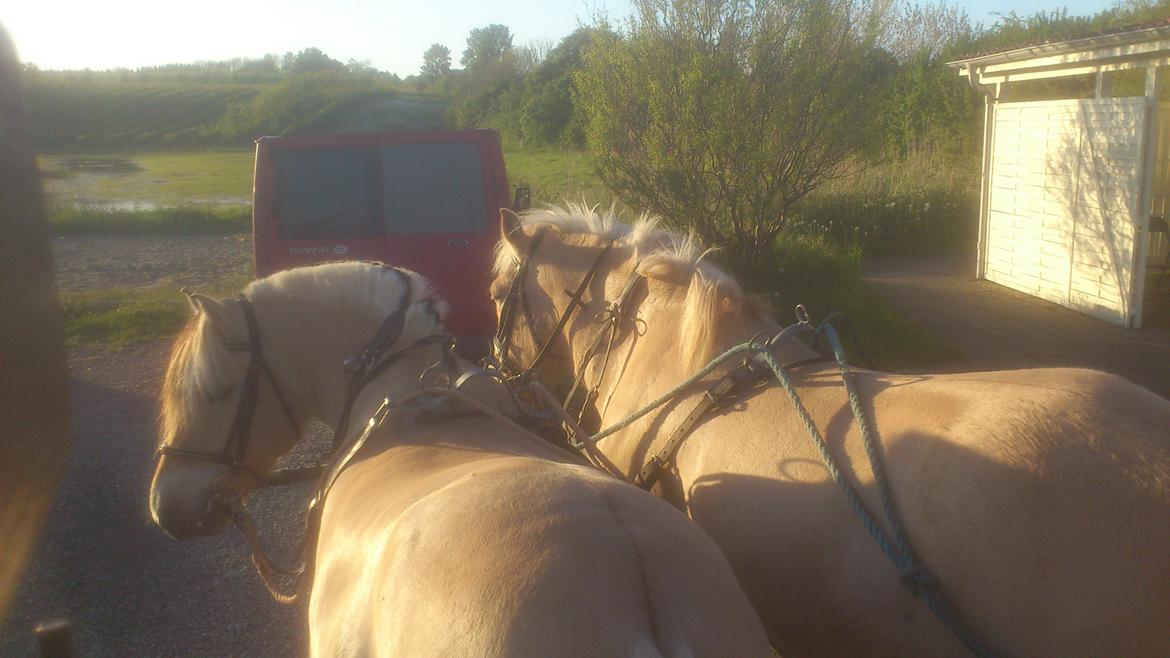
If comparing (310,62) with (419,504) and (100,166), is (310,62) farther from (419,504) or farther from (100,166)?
(419,504)

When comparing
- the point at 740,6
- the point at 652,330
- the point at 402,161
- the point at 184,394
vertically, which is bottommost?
the point at 184,394

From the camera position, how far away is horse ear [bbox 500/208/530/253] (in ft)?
12.3

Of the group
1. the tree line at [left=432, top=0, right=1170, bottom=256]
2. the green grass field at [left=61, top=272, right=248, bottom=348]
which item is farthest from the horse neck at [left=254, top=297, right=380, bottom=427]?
the green grass field at [left=61, top=272, right=248, bottom=348]

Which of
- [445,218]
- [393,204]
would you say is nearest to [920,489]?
[445,218]

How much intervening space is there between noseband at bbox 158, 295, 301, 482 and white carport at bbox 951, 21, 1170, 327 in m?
8.80

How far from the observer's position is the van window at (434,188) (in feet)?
24.7

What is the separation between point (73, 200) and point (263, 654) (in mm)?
25113

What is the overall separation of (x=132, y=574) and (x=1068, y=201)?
9953 millimetres

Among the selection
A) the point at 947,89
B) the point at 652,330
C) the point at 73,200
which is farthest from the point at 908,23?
the point at 652,330

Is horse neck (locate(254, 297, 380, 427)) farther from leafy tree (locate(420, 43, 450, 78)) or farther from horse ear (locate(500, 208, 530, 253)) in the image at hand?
leafy tree (locate(420, 43, 450, 78))

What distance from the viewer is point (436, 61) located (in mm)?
93312

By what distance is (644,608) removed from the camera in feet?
5.06

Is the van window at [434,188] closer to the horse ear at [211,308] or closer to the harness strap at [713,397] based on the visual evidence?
the horse ear at [211,308]

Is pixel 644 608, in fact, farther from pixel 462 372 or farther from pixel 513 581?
pixel 462 372
